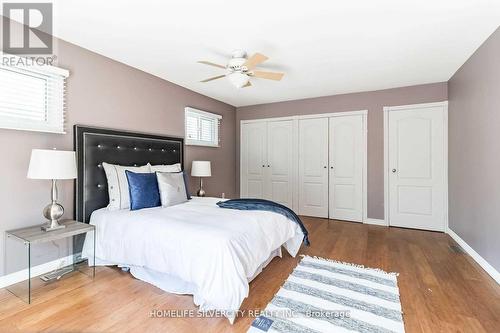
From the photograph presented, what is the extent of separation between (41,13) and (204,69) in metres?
1.71

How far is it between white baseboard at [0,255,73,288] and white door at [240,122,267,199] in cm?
354

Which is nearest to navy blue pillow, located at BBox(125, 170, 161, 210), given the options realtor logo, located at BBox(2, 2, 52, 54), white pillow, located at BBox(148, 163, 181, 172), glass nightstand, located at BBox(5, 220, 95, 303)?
white pillow, located at BBox(148, 163, 181, 172)

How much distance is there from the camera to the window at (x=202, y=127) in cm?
427

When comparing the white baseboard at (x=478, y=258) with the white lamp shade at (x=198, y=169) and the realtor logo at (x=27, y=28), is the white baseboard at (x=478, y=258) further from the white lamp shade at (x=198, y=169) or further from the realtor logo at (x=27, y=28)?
the realtor logo at (x=27, y=28)

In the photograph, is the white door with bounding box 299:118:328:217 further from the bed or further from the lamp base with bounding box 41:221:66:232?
→ the lamp base with bounding box 41:221:66:232

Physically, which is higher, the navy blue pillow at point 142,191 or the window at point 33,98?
the window at point 33,98

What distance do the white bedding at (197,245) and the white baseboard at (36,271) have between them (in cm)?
19

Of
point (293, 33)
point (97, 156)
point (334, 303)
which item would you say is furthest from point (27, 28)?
point (334, 303)

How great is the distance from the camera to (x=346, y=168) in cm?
460

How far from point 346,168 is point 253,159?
1960 millimetres

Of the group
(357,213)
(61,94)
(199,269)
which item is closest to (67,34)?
(61,94)

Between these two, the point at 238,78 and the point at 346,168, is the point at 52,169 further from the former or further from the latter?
the point at 346,168

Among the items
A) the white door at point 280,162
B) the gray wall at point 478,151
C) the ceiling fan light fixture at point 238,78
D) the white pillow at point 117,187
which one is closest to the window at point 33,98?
the white pillow at point 117,187

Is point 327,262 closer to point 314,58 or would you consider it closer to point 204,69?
point 314,58
